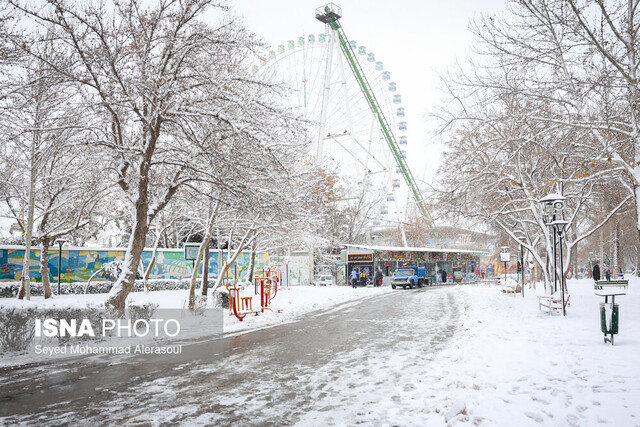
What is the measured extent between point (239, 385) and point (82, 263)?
25967 mm

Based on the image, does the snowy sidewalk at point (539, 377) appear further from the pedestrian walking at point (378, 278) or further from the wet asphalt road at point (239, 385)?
the pedestrian walking at point (378, 278)

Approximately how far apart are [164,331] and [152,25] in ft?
27.6

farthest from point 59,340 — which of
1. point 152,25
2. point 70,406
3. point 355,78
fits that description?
point 355,78

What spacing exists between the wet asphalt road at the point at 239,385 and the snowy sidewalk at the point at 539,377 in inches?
23.4

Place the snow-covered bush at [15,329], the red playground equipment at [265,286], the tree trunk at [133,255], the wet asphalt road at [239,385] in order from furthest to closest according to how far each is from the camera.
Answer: the red playground equipment at [265,286] → the tree trunk at [133,255] → the snow-covered bush at [15,329] → the wet asphalt road at [239,385]

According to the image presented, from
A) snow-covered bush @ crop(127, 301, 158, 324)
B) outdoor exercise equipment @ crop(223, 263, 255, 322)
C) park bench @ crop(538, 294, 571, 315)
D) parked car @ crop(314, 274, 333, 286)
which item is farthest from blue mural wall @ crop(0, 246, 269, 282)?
park bench @ crop(538, 294, 571, 315)

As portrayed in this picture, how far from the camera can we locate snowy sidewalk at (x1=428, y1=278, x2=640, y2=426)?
5297 mm

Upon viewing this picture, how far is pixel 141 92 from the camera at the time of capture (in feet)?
37.7

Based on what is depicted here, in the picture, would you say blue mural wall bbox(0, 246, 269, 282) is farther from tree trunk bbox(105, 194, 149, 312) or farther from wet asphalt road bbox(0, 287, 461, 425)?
wet asphalt road bbox(0, 287, 461, 425)

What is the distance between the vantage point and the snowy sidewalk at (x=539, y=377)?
530cm

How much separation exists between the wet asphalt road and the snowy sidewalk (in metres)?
0.59

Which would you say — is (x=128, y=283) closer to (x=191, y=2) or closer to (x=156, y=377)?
(x=156, y=377)

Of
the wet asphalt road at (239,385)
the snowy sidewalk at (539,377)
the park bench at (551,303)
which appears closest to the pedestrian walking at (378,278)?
the park bench at (551,303)

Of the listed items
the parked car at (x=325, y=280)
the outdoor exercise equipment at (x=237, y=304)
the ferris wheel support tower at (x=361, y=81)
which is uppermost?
the ferris wheel support tower at (x=361, y=81)
